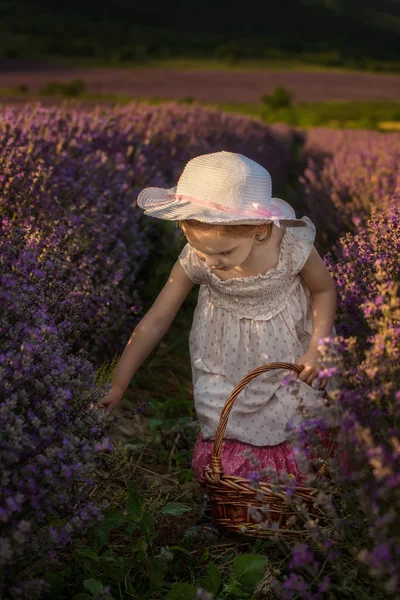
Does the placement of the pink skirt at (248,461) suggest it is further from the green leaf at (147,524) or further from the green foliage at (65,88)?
the green foliage at (65,88)

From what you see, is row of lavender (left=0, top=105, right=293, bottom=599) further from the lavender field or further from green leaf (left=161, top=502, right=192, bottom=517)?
green leaf (left=161, top=502, right=192, bottom=517)

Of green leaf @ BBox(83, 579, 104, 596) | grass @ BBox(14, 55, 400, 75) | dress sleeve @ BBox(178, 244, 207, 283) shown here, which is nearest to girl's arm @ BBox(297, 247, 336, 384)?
dress sleeve @ BBox(178, 244, 207, 283)

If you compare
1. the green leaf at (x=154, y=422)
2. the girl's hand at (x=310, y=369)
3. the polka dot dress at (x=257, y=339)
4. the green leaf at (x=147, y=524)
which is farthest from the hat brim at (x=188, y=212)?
the green leaf at (x=154, y=422)

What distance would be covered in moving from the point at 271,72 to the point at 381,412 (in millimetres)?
25806

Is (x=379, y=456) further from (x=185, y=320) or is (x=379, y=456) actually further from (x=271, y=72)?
(x=271, y=72)

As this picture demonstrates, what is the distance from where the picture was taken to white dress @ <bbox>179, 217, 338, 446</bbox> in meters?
2.56

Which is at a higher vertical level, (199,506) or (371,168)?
(371,168)

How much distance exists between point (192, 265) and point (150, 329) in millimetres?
274

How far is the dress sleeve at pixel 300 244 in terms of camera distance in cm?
252

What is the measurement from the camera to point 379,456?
151 centimetres

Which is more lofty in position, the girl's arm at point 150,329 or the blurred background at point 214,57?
the girl's arm at point 150,329

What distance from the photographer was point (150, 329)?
2.60m

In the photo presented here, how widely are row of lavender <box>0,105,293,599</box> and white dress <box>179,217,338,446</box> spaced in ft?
1.47

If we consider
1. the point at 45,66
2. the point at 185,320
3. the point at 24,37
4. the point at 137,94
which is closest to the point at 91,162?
the point at 185,320
